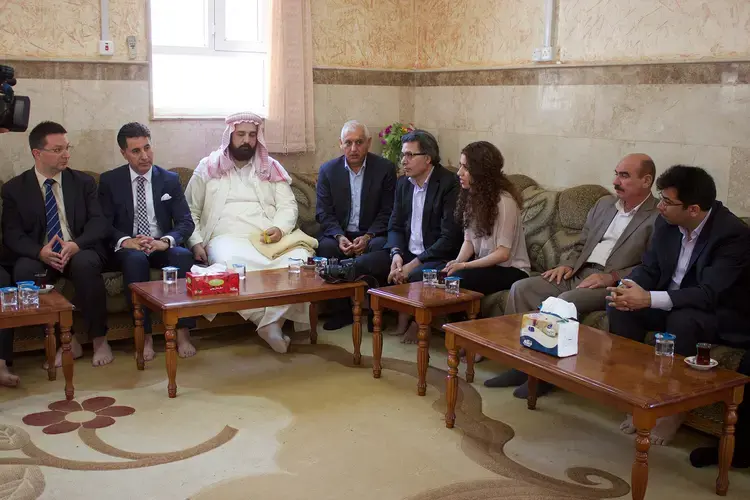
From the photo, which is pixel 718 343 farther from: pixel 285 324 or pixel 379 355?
pixel 285 324

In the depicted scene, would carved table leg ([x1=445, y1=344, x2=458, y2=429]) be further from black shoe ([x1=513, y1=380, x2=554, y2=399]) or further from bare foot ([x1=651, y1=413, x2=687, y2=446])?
bare foot ([x1=651, y1=413, x2=687, y2=446])

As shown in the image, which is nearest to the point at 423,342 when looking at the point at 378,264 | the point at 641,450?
the point at 378,264

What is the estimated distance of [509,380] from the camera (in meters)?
4.40

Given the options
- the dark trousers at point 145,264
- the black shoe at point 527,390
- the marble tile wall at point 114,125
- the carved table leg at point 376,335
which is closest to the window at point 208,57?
the marble tile wall at point 114,125

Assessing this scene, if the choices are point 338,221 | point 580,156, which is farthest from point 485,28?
point 338,221

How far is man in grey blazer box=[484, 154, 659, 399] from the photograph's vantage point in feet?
14.4

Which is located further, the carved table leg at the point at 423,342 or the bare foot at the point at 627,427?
the carved table leg at the point at 423,342

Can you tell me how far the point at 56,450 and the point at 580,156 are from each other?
12.0ft

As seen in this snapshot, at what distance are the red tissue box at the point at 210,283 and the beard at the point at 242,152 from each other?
1610mm

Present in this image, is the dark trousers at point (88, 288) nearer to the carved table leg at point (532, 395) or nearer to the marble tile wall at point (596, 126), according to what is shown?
the carved table leg at point (532, 395)

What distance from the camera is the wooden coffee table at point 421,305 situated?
4.18 m

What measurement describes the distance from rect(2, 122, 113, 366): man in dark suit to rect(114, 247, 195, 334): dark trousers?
140mm

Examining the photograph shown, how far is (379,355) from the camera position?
450 centimetres

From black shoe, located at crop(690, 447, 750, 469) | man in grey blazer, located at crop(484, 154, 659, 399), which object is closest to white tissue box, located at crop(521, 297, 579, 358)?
black shoe, located at crop(690, 447, 750, 469)
